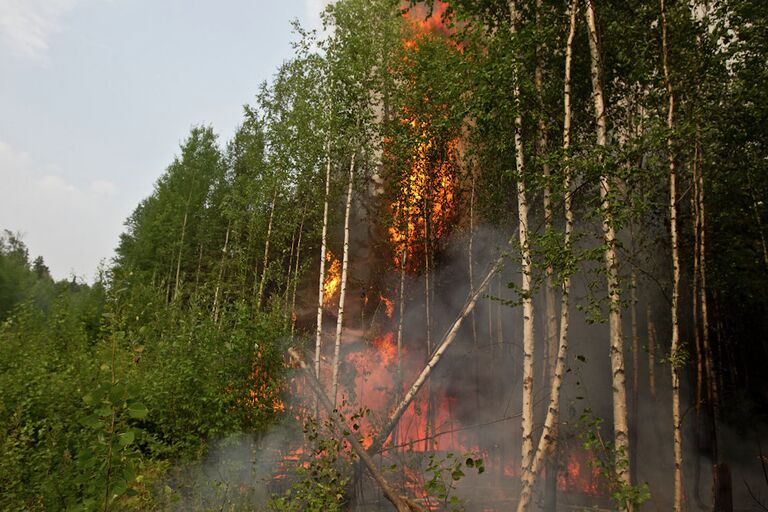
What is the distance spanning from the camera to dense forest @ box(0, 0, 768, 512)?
6.97m

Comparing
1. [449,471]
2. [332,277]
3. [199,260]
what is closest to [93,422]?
[449,471]

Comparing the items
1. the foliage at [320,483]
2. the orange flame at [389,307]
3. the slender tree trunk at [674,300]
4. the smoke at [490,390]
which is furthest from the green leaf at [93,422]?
the orange flame at [389,307]

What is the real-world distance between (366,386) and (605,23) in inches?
490

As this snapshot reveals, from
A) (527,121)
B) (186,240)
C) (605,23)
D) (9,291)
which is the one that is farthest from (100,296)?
(605,23)

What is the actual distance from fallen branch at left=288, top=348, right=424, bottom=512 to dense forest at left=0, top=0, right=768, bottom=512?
66mm

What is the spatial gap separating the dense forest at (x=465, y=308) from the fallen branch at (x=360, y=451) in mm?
66

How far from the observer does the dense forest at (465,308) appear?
6.97 meters

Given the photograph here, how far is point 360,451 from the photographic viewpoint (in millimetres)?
8055

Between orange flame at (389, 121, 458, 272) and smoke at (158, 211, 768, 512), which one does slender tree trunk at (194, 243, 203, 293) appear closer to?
smoke at (158, 211, 768, 512)

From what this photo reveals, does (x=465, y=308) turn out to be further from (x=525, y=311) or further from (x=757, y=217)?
(x=757, y=217)

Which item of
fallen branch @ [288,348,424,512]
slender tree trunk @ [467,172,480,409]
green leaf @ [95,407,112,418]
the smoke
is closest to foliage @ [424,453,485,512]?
fallen branch @ [288,348,424,512]

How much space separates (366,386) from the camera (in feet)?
51.5

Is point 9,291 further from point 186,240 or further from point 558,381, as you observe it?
point 558,381

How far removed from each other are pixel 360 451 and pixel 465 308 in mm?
3490
